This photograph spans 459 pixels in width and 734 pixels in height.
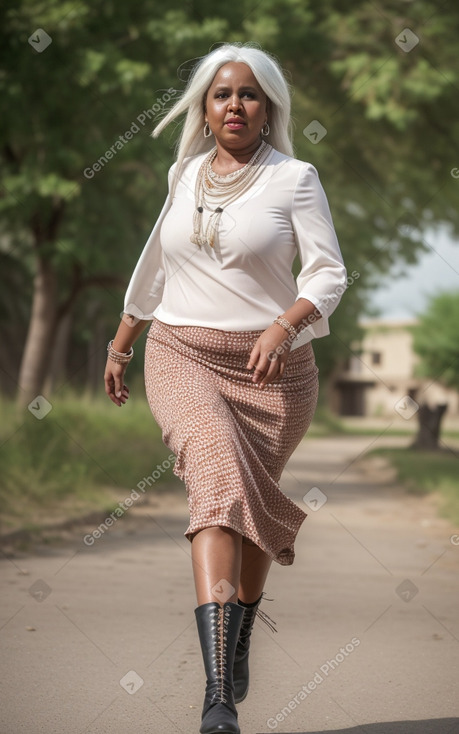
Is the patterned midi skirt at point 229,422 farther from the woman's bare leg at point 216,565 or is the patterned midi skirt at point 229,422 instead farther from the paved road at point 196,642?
the paved road at point 196,642

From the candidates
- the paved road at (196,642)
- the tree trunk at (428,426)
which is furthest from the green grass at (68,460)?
the tree trunk at (428,426)

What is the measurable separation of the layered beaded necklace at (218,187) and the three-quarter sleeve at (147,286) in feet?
0.79

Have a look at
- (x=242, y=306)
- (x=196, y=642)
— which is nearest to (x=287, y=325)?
(x=242, y=306)

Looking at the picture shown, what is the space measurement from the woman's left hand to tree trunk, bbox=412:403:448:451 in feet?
70.1

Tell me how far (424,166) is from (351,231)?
12.7 ft

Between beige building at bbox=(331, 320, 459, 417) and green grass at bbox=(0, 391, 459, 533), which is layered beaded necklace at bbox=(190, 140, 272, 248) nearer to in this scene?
green grass at bbox=(0, 391, 459, 533)

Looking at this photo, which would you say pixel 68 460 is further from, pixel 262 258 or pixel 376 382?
pixel 376 382

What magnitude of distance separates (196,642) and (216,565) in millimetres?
2042

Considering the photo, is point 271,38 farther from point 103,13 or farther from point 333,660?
point 333,660

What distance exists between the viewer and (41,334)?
49.1 ft

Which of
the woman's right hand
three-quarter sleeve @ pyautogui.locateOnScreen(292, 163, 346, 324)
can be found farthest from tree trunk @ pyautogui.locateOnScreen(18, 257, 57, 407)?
three-quarter sleeve @ pyautogui.locateOnScreen(292, 163, 346, 324)

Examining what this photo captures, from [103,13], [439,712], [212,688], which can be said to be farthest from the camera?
[103,13]

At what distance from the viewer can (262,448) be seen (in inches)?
145

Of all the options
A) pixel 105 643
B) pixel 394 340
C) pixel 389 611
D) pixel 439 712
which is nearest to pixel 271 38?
pixel 389 611
